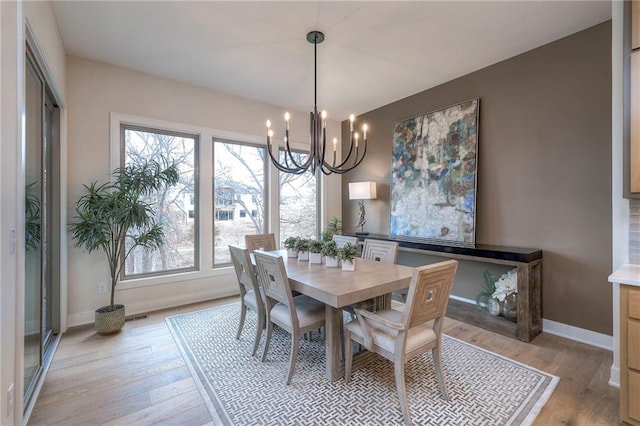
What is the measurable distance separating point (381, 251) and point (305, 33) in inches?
91.2

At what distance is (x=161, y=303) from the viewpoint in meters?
3.62

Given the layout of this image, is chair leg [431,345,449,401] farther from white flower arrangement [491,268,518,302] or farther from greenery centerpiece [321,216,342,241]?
greenery centerpiece [321,216,342,241]

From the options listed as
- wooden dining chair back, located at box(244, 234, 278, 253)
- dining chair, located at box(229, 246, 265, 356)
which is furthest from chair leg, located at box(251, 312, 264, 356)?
wooden dining chair back, located at box(244, 234, 278, 253)

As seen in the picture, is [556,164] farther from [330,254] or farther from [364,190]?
[330,254]

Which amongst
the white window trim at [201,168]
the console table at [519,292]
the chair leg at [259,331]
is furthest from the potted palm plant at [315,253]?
the white window trim at [201,168]

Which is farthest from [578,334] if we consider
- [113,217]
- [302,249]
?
[113,217]

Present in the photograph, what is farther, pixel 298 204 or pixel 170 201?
pixel 298 204

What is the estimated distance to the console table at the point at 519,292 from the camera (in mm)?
2736

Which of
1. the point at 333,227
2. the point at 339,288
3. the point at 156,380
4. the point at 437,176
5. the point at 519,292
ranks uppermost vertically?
the point at 437,176

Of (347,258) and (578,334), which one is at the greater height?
(347,258)

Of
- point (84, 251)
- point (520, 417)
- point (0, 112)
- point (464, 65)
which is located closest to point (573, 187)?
point (464, 65)

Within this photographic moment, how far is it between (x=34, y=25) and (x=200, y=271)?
2913 mm

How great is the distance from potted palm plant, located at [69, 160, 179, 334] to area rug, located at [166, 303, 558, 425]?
0.97m

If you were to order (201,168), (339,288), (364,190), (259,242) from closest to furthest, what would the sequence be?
(339,288) → (259,242) → (201,168) → (364,190)
